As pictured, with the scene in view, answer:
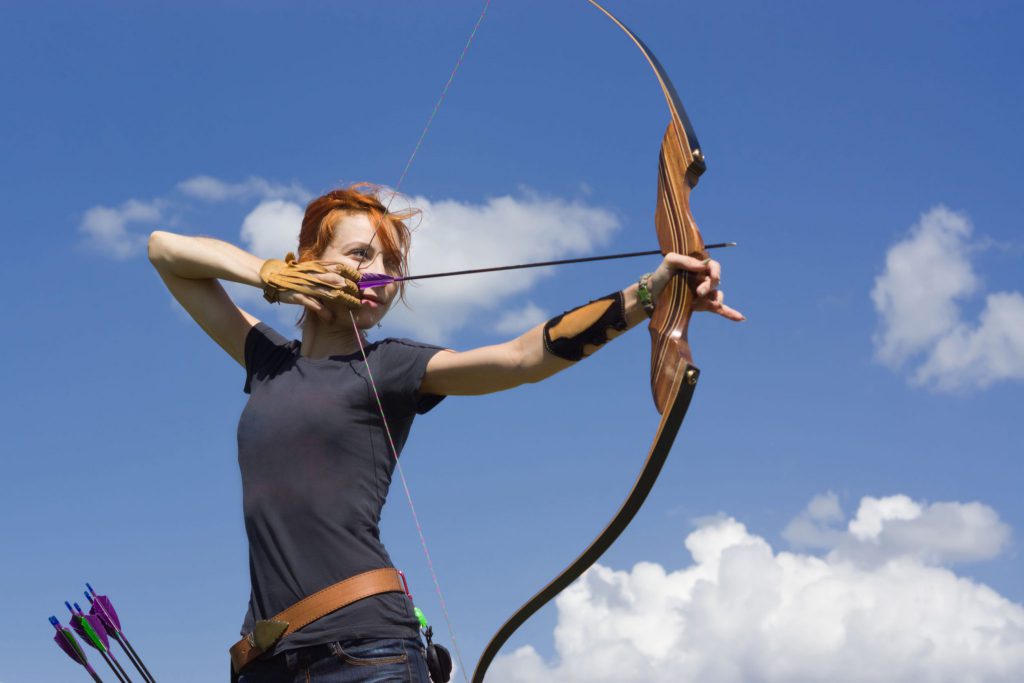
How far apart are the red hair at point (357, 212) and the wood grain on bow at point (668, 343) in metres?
0.68

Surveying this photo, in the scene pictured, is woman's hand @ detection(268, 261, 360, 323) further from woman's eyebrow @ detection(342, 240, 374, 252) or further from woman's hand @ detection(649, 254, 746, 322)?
woman's hand @ detection(649, 254, 746, 322)

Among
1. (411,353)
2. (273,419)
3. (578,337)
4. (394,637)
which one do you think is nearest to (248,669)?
(394,637)

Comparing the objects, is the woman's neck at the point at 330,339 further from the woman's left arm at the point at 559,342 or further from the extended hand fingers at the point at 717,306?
the extended hand fingers at the point at 717,306

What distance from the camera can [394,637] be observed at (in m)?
2.07

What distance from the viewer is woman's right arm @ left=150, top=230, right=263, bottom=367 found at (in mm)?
Answer: 2547

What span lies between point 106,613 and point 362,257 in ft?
3.74

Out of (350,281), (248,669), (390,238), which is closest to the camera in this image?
(248,669)

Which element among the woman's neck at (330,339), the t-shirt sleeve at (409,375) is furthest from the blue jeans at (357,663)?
the woman's neck at (330,339)

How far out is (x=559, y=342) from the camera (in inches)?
80.7

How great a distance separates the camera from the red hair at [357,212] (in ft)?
8.34

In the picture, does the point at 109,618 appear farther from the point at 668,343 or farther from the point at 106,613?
the point at 668,343

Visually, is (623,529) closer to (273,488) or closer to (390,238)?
(273,488)

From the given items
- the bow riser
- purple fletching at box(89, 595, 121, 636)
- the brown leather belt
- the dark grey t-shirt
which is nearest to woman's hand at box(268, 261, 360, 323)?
the dark grey t-shirt

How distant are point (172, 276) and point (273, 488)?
72 centimetres
